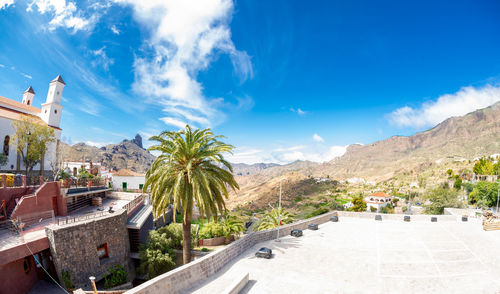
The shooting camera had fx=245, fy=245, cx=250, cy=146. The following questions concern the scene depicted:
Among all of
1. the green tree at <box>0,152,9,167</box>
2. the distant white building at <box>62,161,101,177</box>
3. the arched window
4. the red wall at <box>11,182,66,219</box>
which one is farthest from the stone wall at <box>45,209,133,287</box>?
the arched window

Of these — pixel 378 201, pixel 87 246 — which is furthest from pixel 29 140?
pixel 378 201

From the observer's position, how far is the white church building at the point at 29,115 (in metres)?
35.3

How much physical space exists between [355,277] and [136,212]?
2516 centimetres

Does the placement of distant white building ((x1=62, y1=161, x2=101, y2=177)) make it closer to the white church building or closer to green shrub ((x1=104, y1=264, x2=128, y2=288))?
the white church building

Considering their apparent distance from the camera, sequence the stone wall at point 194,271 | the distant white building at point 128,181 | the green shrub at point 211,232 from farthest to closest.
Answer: the distant white building at point 128,181, the green shrub at point 211,232, the stone wall at point 194,271

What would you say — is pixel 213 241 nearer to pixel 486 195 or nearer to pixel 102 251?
pixel 102 251

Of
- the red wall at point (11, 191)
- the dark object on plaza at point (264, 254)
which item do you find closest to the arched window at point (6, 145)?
the red wall at point (11, 191)

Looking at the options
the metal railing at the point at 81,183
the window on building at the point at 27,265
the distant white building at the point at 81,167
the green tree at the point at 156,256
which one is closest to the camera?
the window on building at the point at 27,265

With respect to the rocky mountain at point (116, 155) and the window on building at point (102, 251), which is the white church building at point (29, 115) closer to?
the window on building at point (102, 251)

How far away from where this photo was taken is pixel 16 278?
638 inches

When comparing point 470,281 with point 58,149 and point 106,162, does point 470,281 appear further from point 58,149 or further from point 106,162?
point 106,162

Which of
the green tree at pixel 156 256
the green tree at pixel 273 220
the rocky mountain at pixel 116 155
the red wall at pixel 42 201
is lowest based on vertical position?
the green tree at pixel 156 256

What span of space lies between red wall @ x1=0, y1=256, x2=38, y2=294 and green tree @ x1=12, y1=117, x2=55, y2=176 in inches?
943

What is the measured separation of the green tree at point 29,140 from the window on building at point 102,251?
23869 millimetres
